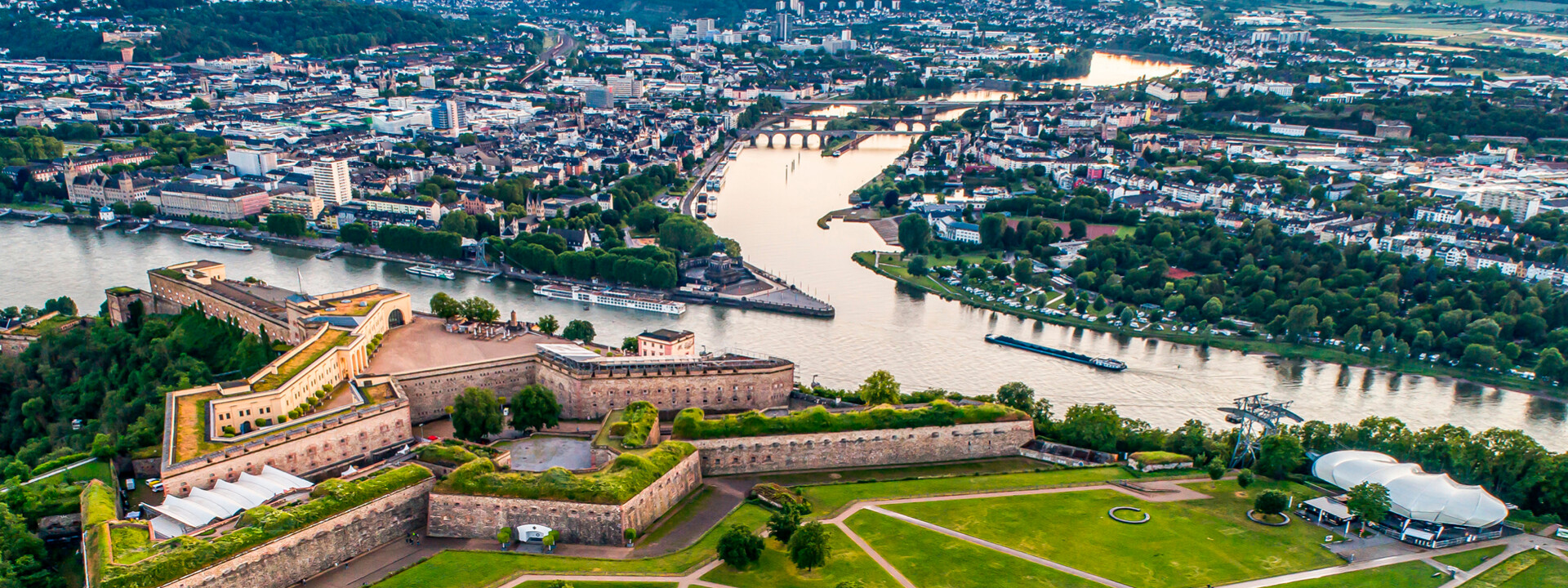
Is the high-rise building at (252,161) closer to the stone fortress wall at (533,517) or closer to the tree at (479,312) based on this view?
the tree at (479,312)

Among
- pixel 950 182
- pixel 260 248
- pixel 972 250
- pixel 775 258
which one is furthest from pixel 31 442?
pixel 950 182

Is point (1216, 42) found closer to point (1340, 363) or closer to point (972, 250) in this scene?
point (972, 250)

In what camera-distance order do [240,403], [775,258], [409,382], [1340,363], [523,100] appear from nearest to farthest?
[240,403] → [409,382] → [1340,363] → [775,258] → [523,100]

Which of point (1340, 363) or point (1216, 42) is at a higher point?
point (1216, 42)

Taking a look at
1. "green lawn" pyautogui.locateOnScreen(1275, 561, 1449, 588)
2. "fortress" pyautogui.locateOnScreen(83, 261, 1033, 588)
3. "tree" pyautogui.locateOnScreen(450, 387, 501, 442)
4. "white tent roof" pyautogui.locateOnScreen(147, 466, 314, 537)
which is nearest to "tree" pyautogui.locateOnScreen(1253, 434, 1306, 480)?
"green lawn" pyautogui.locateOnScreen(1275, 561, 1449, 588)

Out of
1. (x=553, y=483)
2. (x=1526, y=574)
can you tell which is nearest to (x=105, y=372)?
(x=553, y=483)

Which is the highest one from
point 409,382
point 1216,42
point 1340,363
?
point 1216,42

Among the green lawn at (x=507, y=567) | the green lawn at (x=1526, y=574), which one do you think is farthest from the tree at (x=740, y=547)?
the green lawn at (x=1526, y=574)
